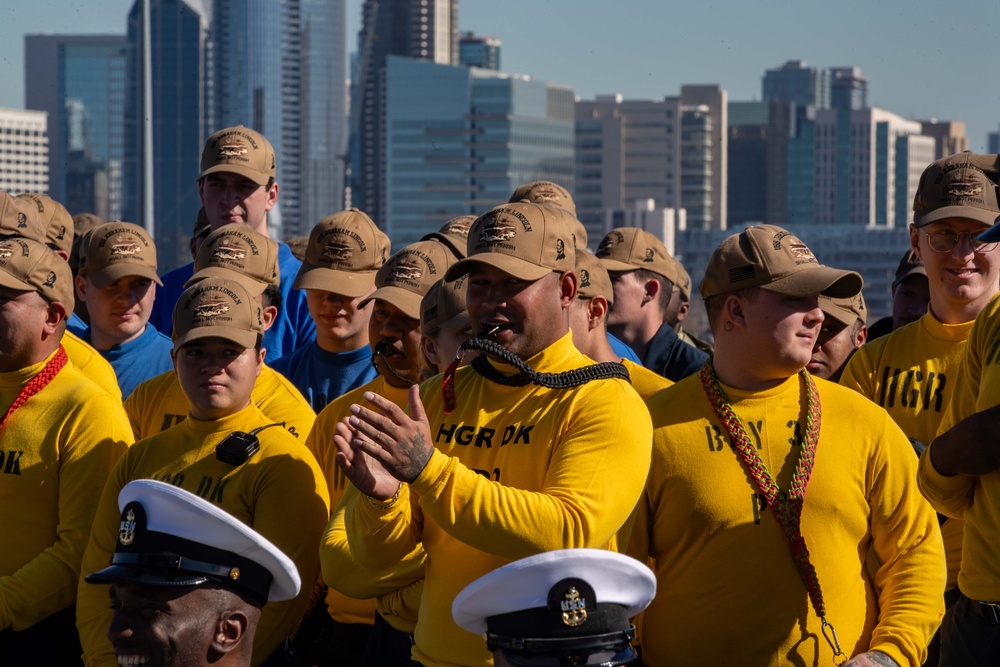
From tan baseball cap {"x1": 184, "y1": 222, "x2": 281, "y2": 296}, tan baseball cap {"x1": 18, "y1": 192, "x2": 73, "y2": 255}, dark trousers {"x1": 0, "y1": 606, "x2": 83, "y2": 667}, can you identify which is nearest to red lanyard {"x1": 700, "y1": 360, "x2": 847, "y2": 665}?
dark trousers {"x1": 0, "y1": 606, "x2": 83, "y2": 667}

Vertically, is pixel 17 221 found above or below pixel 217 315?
above

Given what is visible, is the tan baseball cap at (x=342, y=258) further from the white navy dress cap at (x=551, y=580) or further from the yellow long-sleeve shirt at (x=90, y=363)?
the white navy dress cap at (x=551, y=580)

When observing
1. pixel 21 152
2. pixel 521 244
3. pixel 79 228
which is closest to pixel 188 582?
pixel 521 244

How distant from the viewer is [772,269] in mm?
4793

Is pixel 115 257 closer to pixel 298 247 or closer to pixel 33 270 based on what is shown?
pixel 33 270

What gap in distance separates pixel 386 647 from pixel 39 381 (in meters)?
1.71

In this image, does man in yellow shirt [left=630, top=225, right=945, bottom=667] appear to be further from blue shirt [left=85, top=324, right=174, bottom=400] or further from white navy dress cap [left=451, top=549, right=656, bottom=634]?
blue shirt [left=85, top=324, right=174, bottom=400]

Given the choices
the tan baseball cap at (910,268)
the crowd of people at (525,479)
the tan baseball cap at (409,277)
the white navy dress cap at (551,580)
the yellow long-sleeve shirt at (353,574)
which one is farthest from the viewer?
the tan baseball cap at (910,268)

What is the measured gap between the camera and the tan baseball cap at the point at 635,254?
828cm

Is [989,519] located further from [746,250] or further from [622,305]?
[622,305]

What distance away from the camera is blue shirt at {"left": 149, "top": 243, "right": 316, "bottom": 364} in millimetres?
7969

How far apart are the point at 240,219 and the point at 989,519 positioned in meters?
4.76

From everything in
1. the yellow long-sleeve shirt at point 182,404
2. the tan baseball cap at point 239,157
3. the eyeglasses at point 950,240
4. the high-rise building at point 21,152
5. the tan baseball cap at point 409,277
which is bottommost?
the yellow long-sleeve shirt at point 182,404

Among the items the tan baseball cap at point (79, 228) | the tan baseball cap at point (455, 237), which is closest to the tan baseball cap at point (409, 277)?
the tan baseball cap at point (455, 237)
